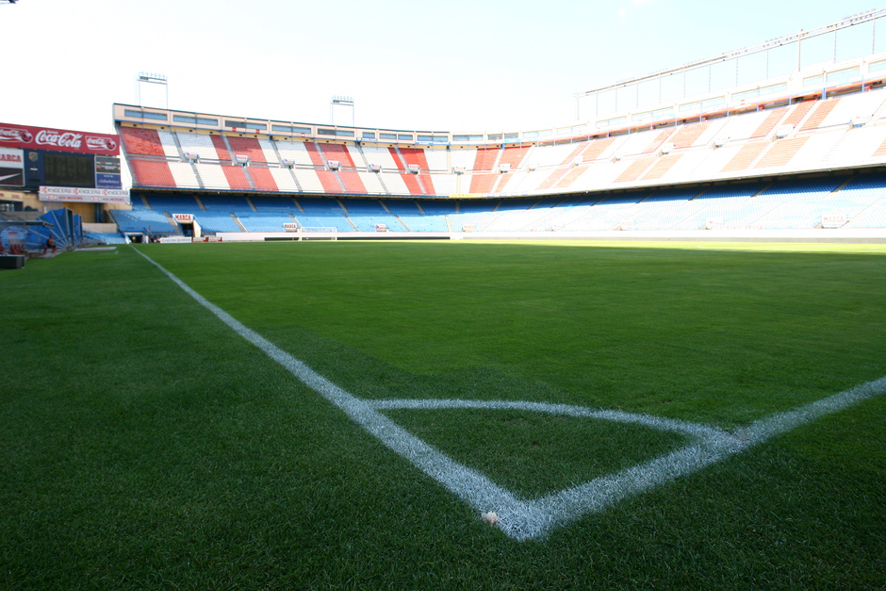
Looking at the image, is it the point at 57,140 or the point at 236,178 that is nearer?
the point at 57,140

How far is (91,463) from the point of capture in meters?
1.90

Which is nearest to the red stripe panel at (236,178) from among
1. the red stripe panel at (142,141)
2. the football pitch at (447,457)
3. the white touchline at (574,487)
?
the red stripe panel at (142,141)

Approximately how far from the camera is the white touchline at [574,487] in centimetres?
159

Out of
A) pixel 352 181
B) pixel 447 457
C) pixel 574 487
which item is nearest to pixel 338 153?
pixel 352 181

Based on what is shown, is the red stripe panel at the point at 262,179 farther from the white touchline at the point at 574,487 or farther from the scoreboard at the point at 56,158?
the white touchline at the point at 574,487

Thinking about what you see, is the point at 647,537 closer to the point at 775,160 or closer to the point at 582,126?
the point at 775,160

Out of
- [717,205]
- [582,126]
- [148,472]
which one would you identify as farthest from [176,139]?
[148,472]

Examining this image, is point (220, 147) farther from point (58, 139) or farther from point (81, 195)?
point (81, 195)

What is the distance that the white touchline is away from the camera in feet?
5.23

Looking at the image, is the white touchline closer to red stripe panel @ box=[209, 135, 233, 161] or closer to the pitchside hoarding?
the pitchside hoarding

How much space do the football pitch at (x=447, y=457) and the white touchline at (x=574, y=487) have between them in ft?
0.04

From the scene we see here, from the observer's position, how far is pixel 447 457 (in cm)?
195

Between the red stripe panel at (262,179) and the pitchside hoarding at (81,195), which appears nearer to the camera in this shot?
the pitchside hoarding at (81,195)

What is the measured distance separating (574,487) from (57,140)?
43.4 m
